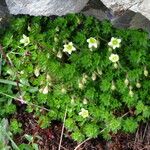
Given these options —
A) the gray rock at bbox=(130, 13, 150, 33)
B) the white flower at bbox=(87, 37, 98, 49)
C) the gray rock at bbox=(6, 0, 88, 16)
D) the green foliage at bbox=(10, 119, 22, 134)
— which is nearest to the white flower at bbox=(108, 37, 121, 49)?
the white flower at bbox=(87, 37, 98, 49)

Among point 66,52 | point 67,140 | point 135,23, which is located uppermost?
point 135,23

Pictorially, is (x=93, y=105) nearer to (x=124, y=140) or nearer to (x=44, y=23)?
(x=124, y=140)

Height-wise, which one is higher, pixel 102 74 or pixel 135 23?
pixel 135 23

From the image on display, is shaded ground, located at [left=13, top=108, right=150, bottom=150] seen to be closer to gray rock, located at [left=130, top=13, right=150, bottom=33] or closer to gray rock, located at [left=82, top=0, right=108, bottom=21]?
gray rock, located at [left=130, top=13, right=150, bottom=33]

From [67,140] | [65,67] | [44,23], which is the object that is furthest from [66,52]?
[67,140]

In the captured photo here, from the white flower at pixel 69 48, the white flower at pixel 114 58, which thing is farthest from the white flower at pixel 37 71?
the white flower at pixel 114 58

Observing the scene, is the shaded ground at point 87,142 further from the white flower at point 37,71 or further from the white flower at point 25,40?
the white flower at point 25,40
